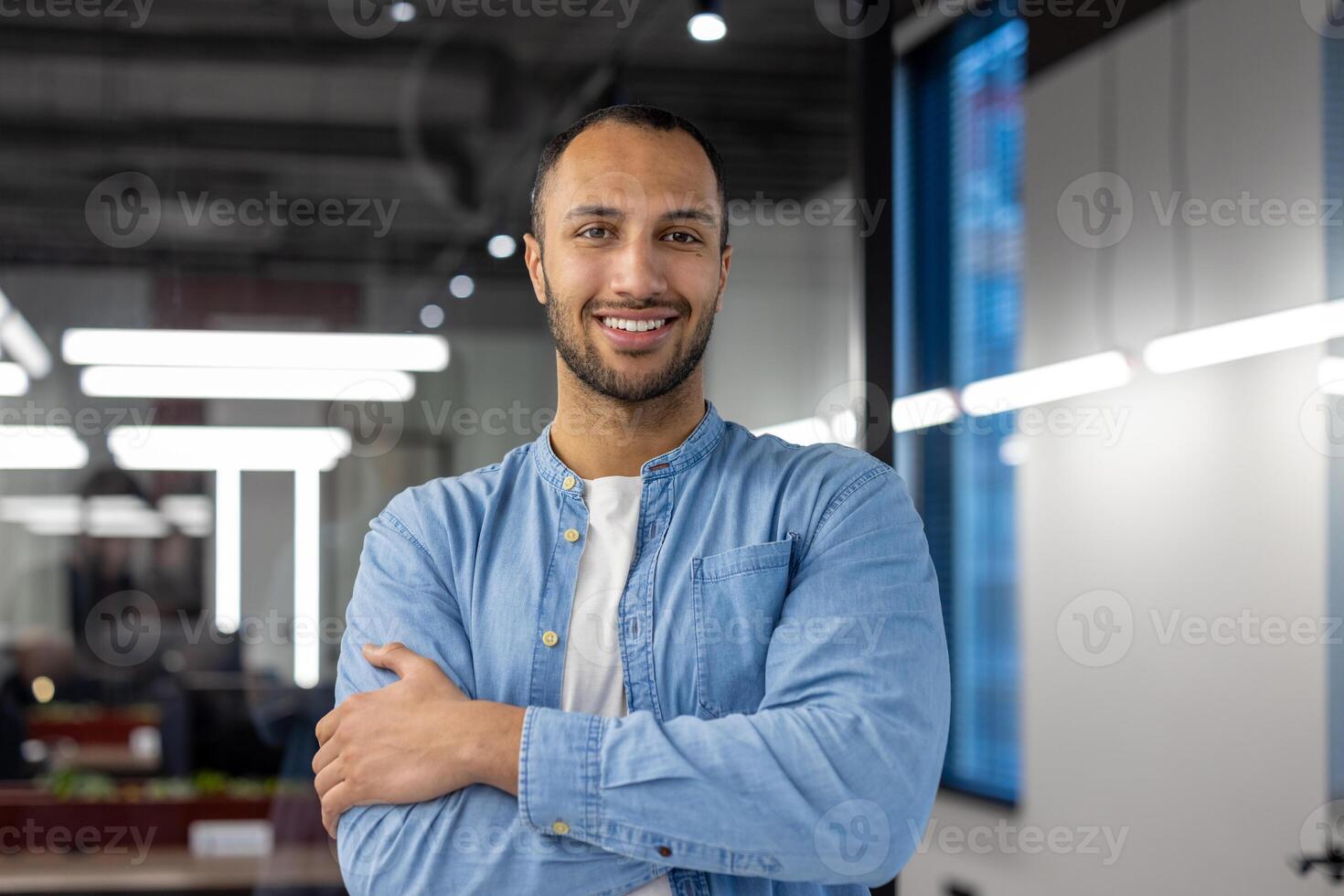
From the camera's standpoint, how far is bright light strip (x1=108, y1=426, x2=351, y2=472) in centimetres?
258

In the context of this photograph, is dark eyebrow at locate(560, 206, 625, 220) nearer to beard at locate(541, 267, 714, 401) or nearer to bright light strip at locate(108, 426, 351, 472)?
beard at locate(541, 267, 714, 401)

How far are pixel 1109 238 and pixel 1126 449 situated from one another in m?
0.71

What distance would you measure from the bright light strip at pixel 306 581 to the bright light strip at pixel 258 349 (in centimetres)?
24

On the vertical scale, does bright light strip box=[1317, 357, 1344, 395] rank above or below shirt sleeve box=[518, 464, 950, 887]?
above

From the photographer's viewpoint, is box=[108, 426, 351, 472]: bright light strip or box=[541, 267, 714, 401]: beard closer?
box=[541, 267, 714, 401]: beard

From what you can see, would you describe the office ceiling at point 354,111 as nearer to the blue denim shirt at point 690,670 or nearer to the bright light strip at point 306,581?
the bright light strip at point 306,581

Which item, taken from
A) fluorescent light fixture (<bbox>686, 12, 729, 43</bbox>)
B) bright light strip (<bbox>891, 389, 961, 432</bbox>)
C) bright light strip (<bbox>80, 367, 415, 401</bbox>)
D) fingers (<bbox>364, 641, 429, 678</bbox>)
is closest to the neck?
fingers (<bbox>364, 641, 429, 678</bbox>)

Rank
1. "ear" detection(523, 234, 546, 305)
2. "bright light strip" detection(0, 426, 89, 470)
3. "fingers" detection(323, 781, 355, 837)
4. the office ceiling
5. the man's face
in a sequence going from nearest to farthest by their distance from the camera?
"fingers" detection(323, 781, 355, 837), the man's face, "ear" detection(523, 234, 546, 305), "bright light strip" detection(0, 426, 89, 470), the office ceiling

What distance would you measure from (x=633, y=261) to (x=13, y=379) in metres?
1.68

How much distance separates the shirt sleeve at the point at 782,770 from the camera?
4.13 ft

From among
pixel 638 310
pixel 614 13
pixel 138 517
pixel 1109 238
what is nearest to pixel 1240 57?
pixel 1109 238

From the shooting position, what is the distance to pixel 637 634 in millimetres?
1432

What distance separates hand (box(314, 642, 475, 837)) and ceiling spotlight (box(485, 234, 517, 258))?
1533 millimetres

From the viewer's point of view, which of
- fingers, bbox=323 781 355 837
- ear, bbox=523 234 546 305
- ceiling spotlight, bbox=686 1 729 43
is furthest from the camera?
ceiling spotlight, bbox=686 1 729 43
